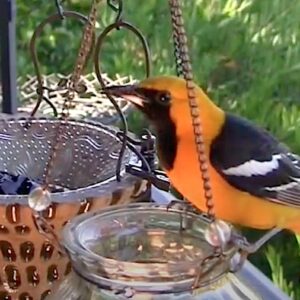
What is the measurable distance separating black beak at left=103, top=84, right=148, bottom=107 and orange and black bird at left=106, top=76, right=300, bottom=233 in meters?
0.02

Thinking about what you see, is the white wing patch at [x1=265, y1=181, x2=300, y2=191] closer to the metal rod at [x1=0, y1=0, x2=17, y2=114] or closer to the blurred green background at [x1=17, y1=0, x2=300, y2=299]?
the metal rod at [x1=0, y1=0, x2=17, y2=114]

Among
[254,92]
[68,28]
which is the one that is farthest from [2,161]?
[68,28]

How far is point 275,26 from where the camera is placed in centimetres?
186

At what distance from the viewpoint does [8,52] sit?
1.32 metres

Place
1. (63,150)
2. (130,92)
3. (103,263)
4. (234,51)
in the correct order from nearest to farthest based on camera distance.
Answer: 1. (103,263)
2. (130,92)
3. (63,150)
4. (234,51)

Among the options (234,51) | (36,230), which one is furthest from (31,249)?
(234,51)

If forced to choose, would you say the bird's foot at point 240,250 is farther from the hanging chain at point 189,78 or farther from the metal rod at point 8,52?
the metal rod at point 8,52

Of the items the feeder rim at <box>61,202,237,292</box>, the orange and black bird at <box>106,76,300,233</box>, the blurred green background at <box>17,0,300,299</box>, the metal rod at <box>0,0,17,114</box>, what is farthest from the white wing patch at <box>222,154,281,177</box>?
the blurred green background at <box>17,0,300,299</box>

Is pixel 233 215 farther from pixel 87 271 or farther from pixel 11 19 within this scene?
pixel 11 19

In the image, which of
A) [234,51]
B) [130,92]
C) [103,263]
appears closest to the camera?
[103,263]

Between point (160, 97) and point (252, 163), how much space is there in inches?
3.9

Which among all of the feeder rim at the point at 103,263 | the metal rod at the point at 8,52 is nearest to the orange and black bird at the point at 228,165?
the feeder rim at the point at 103,263

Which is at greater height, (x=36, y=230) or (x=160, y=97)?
(x=160, y=97)

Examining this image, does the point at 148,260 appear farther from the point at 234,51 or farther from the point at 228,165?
the point at 234,51
